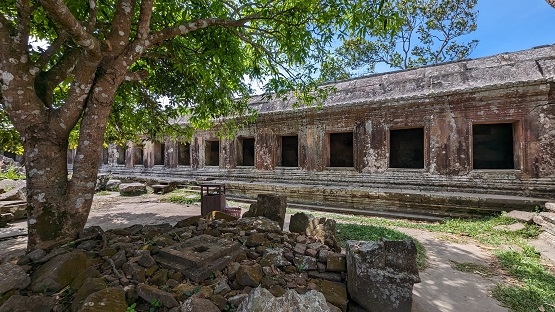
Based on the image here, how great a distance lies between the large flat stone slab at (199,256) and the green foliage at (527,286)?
10.2 ft

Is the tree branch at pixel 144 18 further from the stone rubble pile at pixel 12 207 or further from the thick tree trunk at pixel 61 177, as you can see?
the stone rubble pile at pixel 12 207

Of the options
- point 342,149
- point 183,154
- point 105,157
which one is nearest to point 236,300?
point 342,149

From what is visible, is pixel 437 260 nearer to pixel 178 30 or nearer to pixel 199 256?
pixel 199 256

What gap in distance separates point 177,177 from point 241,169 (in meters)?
4.08

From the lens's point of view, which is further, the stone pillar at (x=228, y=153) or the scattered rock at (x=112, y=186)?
the scattered rock at (x=112, y=186)

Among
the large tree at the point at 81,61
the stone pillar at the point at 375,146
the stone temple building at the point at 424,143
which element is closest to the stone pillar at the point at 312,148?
the stone temple building at the point at 424,143

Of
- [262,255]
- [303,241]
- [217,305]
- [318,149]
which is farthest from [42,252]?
[318,149]

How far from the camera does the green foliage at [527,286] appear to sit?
8.97 ft

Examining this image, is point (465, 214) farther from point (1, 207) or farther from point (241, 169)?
point (1, 207)

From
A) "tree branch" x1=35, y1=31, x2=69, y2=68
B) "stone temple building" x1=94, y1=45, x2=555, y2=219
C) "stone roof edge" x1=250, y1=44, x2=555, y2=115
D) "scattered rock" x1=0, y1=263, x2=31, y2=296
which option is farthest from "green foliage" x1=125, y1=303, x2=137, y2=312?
"stone temple building" x1=94, y1=45, x2=555, y2=219

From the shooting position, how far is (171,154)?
13.8 m

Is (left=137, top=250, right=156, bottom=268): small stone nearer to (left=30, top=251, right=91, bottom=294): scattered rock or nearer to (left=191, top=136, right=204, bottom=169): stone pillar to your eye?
(left=30, top=251, right=91, bottom=294): scattered rock

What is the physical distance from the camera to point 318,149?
932 cm

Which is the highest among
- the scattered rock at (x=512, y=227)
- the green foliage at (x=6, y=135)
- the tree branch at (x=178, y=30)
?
the tree branch at (x=178, y=30)
